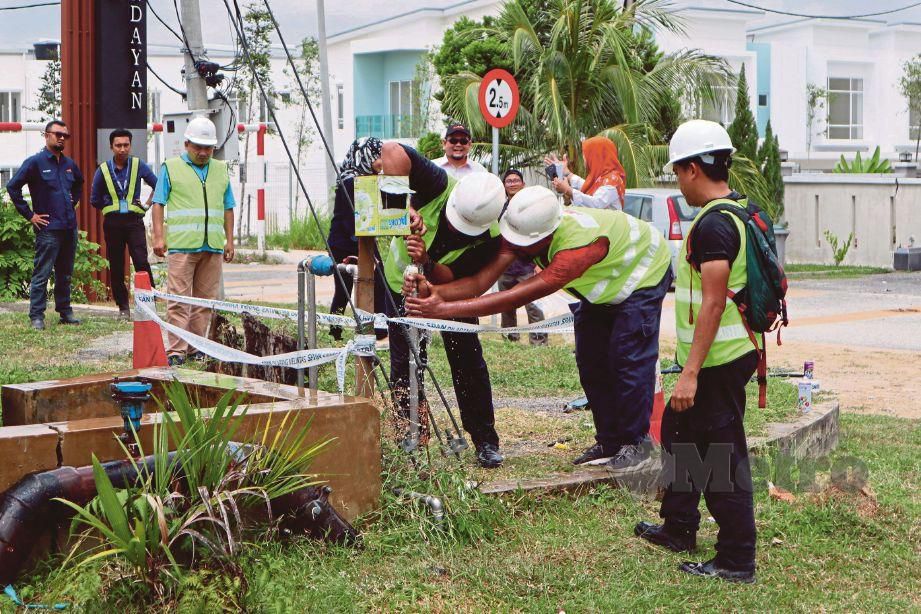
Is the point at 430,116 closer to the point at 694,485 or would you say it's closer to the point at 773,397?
the point at 773,397

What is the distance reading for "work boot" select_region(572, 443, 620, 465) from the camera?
6160 mm

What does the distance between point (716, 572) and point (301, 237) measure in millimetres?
24562

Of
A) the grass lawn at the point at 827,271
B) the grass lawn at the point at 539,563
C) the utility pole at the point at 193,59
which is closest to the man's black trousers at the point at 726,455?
the grass lawn at the point at 539,563

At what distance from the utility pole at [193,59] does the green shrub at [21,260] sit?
100 inches

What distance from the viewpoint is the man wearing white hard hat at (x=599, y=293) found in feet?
18.3

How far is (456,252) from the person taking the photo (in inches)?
231

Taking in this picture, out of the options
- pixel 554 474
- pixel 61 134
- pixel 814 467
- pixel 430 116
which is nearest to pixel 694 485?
pixel 554 474

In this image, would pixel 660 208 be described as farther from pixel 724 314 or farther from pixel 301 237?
pixel 724 314

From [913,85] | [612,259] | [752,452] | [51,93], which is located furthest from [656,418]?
[913,85]

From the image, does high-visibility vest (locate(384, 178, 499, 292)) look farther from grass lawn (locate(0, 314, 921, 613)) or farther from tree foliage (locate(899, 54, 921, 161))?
tree foliage (locate(899, 54, 921, 161))

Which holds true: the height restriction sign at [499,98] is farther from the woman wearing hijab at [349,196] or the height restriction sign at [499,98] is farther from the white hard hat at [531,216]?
the white hard hat at [531,216]

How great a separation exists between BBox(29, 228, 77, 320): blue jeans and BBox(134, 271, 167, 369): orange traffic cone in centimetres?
438

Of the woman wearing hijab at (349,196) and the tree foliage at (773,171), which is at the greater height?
the tree foliage at (773,171)

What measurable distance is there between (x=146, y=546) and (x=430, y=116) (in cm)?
3173
